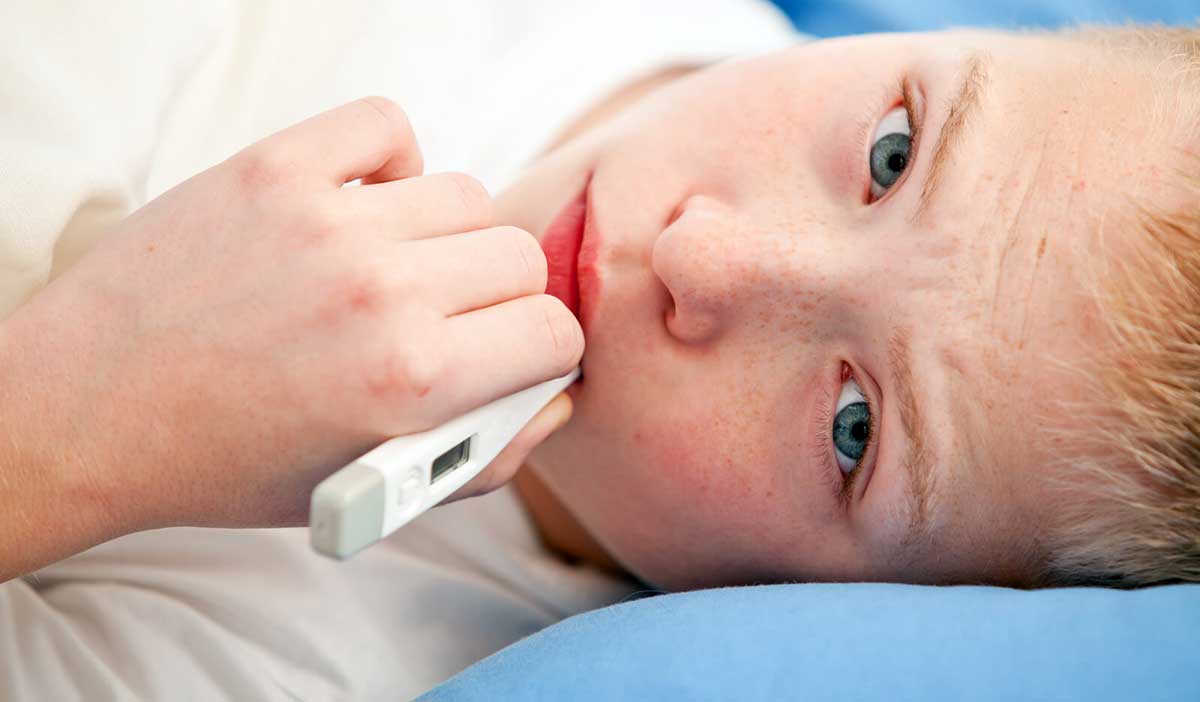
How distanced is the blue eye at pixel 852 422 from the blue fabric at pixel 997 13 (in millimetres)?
1023

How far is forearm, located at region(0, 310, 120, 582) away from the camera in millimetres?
726

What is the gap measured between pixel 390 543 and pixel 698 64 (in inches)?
30.5

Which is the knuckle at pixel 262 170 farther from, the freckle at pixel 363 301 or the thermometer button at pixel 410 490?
the thermometer button at pixel 410 490

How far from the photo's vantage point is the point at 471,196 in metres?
0.81

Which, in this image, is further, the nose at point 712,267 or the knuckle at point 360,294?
the nose at point 712,267

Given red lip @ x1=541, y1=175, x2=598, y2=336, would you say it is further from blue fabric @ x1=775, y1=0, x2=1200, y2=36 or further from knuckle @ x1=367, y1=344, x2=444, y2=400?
blue fabric @ x1=775, y1=0, x2=1200, y2=36

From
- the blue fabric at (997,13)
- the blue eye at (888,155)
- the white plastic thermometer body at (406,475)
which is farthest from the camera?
the blue fabric at (997,13)

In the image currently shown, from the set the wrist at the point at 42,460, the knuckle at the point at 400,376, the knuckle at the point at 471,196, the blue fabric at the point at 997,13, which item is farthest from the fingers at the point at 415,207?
the blue fabric at the point at 997,13

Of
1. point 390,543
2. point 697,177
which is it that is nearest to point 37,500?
point 390,543

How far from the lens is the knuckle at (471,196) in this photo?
0.80 meters

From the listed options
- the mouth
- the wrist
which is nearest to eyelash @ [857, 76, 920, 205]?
the mouth

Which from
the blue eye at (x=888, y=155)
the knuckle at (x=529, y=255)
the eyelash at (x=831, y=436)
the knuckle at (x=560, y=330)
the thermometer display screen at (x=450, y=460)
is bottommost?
the eyelash at (x=831, y=436)

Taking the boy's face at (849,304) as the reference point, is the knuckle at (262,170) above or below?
above

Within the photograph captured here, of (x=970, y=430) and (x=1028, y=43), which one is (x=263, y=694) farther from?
(x=1028, y=43)
